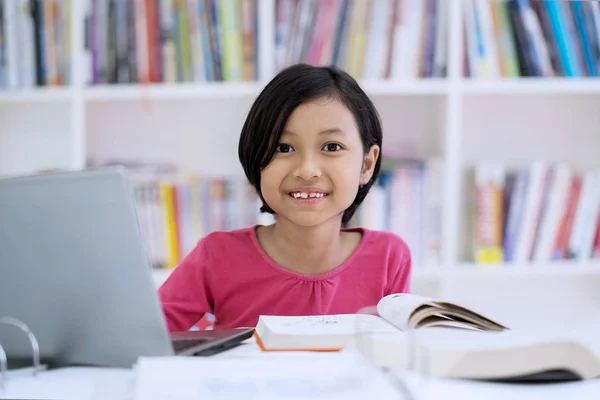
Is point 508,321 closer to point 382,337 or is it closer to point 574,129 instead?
point 574,129

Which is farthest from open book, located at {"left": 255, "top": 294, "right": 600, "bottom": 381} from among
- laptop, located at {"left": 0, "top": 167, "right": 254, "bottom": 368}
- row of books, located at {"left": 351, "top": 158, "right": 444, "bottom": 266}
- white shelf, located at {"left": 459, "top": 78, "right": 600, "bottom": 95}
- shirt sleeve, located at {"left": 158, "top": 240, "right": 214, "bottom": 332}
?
white shelf, located at {"left": 459, "top": 78, "right": 600, "bottom": 95}

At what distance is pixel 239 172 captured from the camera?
8.02 ft

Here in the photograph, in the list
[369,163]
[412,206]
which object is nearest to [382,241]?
[369,163]

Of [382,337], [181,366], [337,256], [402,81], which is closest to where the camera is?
[181,366]

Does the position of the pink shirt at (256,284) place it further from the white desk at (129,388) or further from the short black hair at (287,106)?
the white desk at (129,388)

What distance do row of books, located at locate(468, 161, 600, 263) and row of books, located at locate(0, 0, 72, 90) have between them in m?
1.25

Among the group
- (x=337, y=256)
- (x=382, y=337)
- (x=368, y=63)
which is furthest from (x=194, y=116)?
(x=382, y=337)

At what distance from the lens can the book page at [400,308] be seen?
3.20 ft

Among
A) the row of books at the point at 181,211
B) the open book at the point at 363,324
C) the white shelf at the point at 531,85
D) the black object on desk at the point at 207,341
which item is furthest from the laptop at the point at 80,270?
the white shelf at the point at 531,85

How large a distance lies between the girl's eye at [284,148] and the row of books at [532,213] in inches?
41.5

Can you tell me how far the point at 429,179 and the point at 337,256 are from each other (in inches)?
32.6

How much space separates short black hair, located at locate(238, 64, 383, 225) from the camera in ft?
4.36

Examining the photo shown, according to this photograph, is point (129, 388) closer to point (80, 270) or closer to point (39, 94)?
point (80, 270)

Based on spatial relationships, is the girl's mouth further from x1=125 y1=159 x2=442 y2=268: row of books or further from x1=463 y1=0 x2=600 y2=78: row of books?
x1=463 y1=0 x2=600 y2=78: row of books
